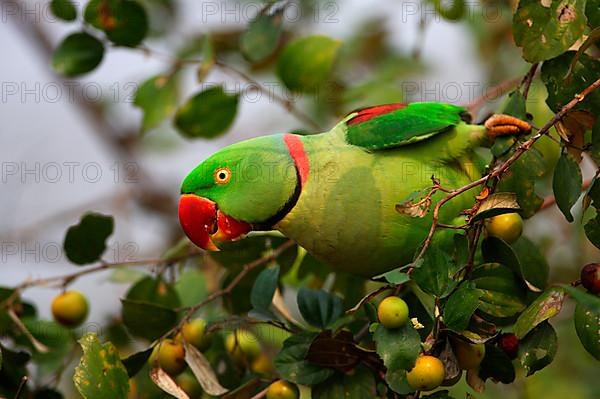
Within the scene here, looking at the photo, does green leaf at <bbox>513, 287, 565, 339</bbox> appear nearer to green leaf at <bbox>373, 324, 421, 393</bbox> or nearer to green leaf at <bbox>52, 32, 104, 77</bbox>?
green leaf at <bbox>373, 324, 421, 393</bbox>

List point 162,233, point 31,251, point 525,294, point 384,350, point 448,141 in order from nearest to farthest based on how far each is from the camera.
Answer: point 384,350
point 525,294
point 448,141
point 31,251
point 162,233

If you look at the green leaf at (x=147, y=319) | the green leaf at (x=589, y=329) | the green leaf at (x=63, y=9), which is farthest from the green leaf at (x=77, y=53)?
the green leaf at (x=589, y=329)

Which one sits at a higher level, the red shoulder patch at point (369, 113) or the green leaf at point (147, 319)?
the red shoulder patch at point (369, 113)

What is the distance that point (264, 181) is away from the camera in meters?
1.18

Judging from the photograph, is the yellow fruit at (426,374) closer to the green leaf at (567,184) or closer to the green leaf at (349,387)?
the green leaf at (349,387)

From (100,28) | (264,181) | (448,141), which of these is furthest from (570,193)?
(100,28)

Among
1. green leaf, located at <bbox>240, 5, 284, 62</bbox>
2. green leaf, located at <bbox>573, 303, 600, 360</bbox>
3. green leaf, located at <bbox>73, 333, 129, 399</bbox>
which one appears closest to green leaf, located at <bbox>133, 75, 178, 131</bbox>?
green leaf, located at <bbox>240, 5, 284, 62</bbox>

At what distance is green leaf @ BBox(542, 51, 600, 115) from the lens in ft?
3.58

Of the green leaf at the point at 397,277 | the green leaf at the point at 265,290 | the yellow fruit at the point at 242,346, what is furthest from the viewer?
the yellow fruit at the point at 242,346

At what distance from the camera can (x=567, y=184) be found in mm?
1043

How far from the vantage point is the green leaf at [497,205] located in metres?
0.98

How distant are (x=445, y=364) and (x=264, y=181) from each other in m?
0.37

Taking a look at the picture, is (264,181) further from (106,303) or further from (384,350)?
(106,303)

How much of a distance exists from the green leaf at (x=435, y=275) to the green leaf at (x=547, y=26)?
31 centimetres
